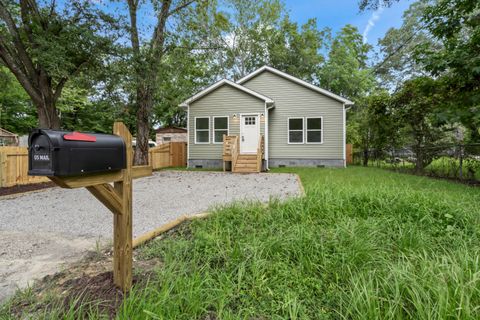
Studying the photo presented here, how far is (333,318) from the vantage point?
1.63 meters

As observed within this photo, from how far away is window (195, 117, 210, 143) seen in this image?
1337 centimetres

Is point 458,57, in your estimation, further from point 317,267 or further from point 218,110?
point 218,110

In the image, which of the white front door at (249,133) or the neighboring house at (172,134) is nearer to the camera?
the white front door at (249,133)

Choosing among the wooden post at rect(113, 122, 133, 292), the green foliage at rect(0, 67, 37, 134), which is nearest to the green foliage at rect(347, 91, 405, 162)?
the wooden post at rect(113, 122, 133, 292)

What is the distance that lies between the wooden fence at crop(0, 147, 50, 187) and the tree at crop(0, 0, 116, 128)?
1.36 m

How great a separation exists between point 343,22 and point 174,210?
26.9 m

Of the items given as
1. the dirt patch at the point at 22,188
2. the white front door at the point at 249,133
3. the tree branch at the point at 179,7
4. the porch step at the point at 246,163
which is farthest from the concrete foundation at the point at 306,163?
the dirt patch at the point at 22,188

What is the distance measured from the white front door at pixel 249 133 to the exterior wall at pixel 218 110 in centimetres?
24

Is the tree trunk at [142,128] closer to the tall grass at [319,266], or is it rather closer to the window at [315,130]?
the window at [315,130]

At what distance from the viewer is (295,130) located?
1326cm

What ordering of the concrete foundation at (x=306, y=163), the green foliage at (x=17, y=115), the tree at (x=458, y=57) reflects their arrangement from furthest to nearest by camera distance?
the green foliage at (x=17, y=115)
the concrete foundation at (x=306, y=163)
the tree at (x=458, y=57)

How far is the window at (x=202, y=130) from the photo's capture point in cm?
1337

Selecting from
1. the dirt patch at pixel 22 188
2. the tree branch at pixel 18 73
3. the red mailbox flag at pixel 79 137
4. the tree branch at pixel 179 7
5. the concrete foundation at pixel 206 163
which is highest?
the tree branch at pixel 179 7

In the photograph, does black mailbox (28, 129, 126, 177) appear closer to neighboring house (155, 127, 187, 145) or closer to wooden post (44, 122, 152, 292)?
wooden post (44, 122, 152, 292)
